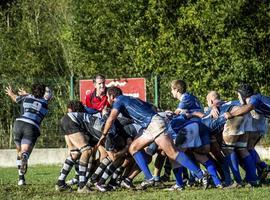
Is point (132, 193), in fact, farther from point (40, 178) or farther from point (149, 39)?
point (149, 39)

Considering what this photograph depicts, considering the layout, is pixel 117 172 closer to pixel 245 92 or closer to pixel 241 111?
pixel 241 111

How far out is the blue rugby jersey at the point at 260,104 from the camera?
13727 millimetres

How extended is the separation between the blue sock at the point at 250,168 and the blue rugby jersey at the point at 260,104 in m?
0.84

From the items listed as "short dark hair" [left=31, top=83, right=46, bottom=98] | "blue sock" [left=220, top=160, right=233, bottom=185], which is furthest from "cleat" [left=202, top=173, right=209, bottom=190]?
"short dark hair" [left=31, top=83, right=46, bottom=98]

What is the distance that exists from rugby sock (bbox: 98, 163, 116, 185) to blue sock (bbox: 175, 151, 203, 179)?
1191mm

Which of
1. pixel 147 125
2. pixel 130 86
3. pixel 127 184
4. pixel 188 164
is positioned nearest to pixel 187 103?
pixel 147 125

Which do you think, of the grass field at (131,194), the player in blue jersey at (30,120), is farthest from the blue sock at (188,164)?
the player in blue jersey at (30,120)

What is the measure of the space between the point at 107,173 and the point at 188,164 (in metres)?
1.48

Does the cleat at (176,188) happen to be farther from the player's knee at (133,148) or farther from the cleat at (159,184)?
the player's knee at (133,148)

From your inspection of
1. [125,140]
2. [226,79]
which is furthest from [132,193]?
[226,79]

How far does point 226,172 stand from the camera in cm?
1408

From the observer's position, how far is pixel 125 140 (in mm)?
13984

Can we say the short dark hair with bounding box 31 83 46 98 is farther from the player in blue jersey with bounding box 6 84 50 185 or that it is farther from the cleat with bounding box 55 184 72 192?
the cleat with bounding box 55 184 72 192

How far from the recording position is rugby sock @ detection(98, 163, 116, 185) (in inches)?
539
